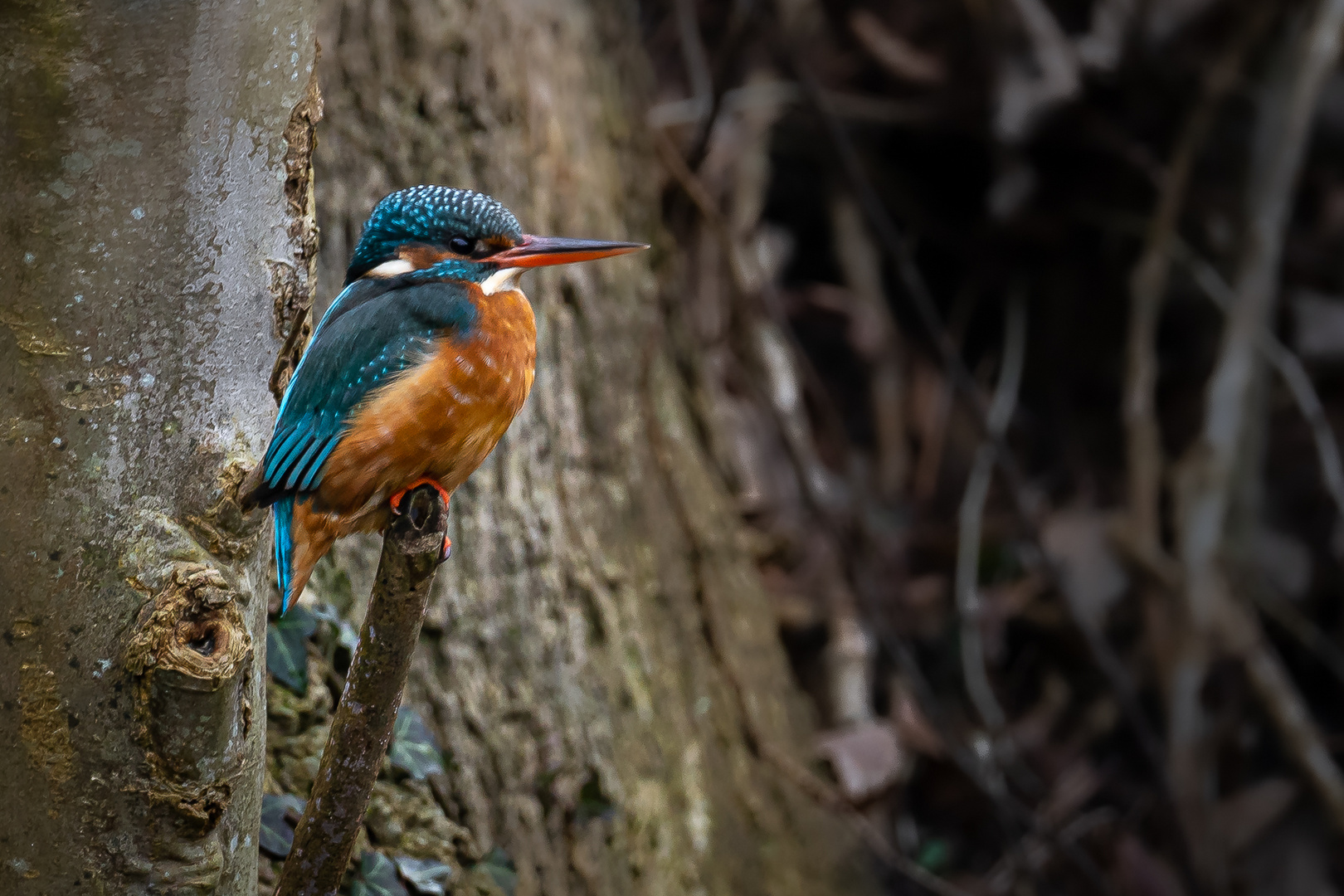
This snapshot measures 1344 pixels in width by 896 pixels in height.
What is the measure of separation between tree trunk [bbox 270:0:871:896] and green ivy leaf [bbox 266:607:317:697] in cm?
7

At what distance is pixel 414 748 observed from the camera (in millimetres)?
1836

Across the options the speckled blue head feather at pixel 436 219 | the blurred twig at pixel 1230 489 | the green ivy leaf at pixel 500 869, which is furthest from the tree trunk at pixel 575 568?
the blurred twig at pixel 1230 489

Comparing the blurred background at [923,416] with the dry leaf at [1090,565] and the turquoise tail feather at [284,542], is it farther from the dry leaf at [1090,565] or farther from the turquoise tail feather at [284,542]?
the turquoise tail feather at [284,542]

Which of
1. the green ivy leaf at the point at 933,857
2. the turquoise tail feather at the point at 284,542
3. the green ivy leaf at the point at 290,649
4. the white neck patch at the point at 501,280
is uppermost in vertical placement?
the white neck patch at the point at 501,280

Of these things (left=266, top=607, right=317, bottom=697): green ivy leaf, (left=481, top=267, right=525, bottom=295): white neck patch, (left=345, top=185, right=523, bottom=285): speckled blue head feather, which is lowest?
(left=266, top=607, right=317, bottom=697): green ivy leaf

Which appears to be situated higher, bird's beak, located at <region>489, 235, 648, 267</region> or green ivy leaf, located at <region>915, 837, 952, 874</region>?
bird's beak, located at <region>489, 235, 648, 267</region>

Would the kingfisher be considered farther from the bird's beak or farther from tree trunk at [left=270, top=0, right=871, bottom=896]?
tree trunk at [left=270, top=0, right=871, bottom=896]

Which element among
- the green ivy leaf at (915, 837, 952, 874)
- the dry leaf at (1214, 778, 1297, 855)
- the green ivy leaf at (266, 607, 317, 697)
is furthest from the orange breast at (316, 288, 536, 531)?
the dry leaf at (1214, 778, 1297, 855)

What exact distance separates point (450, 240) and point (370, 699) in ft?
1.88

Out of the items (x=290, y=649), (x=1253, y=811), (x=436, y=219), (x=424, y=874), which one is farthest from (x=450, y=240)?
(x=1253, y=811)

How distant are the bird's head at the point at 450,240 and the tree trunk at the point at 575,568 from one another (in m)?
0.64

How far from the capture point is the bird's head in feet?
4.77

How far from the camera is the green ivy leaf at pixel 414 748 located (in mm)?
1818

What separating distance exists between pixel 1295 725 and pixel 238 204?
2962 millimetres
